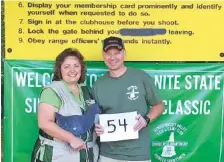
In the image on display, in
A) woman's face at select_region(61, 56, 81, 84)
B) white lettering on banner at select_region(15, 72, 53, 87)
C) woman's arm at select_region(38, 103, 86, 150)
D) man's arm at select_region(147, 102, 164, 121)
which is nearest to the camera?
woman's arm at select_region(38, 103, 86, 150)

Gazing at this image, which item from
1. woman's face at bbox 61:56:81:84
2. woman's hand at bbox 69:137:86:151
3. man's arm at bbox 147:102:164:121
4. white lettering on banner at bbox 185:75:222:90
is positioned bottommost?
woman's hand at bbox 69:137:86:151

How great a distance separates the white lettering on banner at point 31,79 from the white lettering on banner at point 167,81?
1142mm

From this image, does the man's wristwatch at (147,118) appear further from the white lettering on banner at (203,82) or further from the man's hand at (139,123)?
the white lettering on banner at (203,82)

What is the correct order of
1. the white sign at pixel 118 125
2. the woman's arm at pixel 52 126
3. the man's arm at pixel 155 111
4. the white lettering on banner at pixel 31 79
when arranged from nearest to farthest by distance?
1. the woman's arm at pixel 52 126
2. the white sign at pixel 118 125
3. the man's arm at pixel 155 111
4. the white lettering on banner at pixel 31 79

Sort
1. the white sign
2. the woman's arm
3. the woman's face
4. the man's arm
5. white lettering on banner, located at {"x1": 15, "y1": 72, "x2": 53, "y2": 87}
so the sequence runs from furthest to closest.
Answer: white lettering on banner, located at {"x1": 15, "y1": 72, "x2": 53, "y2": 87}
the man's arm
the white sign
the woman's face
the woman's arm

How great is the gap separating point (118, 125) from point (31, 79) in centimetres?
127

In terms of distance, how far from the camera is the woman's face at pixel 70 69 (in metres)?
3.19

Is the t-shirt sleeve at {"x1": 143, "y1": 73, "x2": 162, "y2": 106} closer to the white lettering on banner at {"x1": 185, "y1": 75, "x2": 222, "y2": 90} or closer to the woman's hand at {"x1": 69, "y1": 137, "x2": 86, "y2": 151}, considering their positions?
the woman's hand at {"x1": 69, "y1": 137, "x2": 86, "y2": 151}

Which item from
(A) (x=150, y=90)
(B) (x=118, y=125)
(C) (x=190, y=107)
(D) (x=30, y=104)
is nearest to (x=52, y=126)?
(B) (x=118, y=125)

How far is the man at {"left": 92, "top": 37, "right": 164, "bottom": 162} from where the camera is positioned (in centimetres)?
331

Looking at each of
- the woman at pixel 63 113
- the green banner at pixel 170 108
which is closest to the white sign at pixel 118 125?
the woman at pixel 63 113

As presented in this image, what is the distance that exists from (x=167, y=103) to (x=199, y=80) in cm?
42

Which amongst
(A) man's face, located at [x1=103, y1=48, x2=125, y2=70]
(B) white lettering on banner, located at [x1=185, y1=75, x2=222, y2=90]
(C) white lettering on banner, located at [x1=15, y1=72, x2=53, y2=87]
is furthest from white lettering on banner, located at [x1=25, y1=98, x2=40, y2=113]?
(B) white lettering on banner, located at [x1=185, y1=75, x2=222, y2=90]

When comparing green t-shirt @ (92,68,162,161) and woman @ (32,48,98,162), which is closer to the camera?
woman @ (32,48,98,162)
